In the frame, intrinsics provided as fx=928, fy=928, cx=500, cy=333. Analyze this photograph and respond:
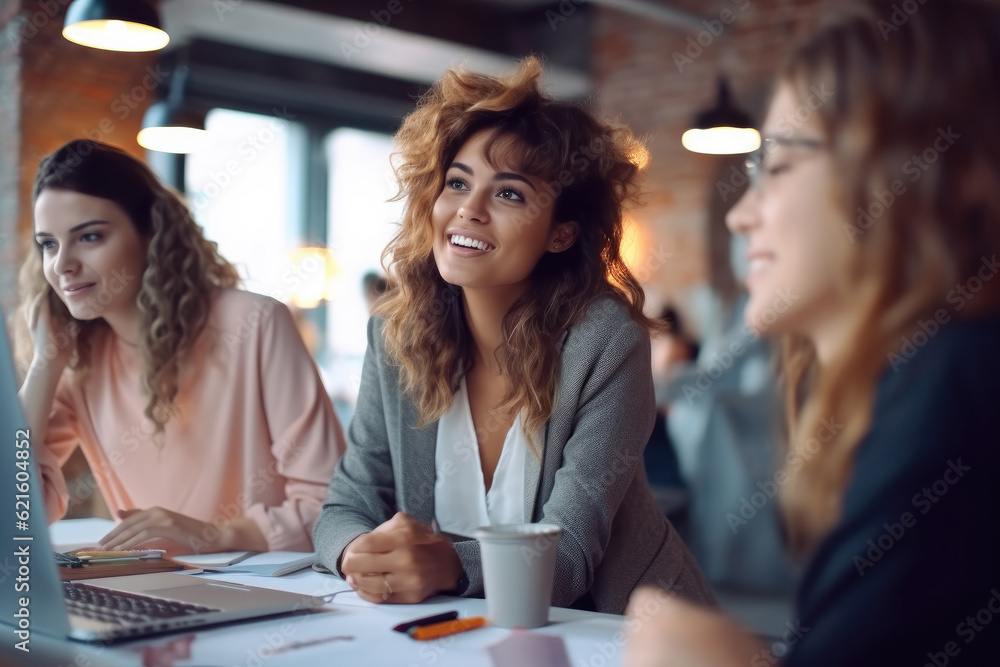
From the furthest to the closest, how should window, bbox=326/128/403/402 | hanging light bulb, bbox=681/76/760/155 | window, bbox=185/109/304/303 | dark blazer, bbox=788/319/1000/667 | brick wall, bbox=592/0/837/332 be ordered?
window, bbox=326/128/403/402 < window, bbox=185/109/304/303 < brick wall, bbox=592/0/837/332 < hanging light bulb, bbox=681/76/760/155 < dark blazer, bbox=788/319/1000/667

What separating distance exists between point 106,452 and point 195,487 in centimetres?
22

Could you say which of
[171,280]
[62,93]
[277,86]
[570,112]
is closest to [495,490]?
[570,112]

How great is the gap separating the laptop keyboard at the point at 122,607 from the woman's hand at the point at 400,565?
0.69ft

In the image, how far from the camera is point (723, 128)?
5.32 meters

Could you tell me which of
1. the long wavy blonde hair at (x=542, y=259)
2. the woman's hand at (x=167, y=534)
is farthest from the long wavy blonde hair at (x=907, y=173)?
the woman's hand at (x=167, y=534)

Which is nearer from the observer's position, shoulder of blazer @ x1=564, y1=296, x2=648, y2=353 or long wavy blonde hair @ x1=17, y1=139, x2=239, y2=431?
shoulder of blazer @ x1=564, y1=296, x2=648, y2=353

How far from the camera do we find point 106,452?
2.00 metres

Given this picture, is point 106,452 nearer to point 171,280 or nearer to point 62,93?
point 171,280

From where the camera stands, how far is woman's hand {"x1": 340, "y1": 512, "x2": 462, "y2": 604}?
1.19m

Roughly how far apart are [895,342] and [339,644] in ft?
2.11

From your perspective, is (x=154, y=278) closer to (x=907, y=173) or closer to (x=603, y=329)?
(x=603, y=329)

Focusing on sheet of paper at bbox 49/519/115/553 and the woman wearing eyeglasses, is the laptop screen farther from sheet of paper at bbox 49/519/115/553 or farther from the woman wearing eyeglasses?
the woman wearing eyeglasses

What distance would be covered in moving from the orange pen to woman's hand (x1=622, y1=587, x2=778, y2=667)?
0.34 m

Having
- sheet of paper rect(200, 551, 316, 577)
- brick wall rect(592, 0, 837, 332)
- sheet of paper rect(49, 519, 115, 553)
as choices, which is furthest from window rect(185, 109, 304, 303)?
sheet of paper rect(200, 551, 316, 577)
